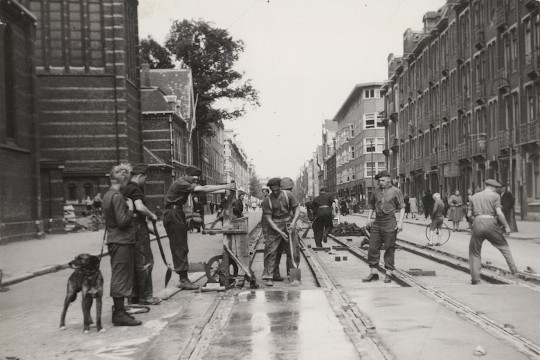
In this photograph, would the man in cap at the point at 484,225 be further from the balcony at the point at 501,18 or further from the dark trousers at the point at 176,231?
the balcony at the point at 501,18

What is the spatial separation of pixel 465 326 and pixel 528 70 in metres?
27.1

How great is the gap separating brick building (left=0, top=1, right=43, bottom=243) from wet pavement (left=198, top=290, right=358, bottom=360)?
1758 centimetres

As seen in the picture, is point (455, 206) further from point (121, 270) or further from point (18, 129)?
point (121, 270)

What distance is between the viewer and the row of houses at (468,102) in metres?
32.1

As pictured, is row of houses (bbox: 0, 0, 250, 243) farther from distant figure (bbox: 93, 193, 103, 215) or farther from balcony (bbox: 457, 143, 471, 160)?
balcony (bbox: 457, 143, 471, 160)

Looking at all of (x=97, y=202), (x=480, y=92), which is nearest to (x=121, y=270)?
(x=97, y=202)

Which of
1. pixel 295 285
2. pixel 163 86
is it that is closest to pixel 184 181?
pixel 295 285

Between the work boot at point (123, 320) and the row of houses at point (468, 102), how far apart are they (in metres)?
22.9

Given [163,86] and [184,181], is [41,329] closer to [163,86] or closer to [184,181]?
[184,181]

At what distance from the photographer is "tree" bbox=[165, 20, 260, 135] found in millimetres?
51750

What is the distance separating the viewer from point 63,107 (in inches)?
1492

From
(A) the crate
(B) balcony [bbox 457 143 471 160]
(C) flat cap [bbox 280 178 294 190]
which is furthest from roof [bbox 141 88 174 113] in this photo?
(A) the crate

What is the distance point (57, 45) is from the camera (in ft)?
118

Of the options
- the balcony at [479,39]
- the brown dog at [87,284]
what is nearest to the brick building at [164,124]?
the balcony at [479,39]
